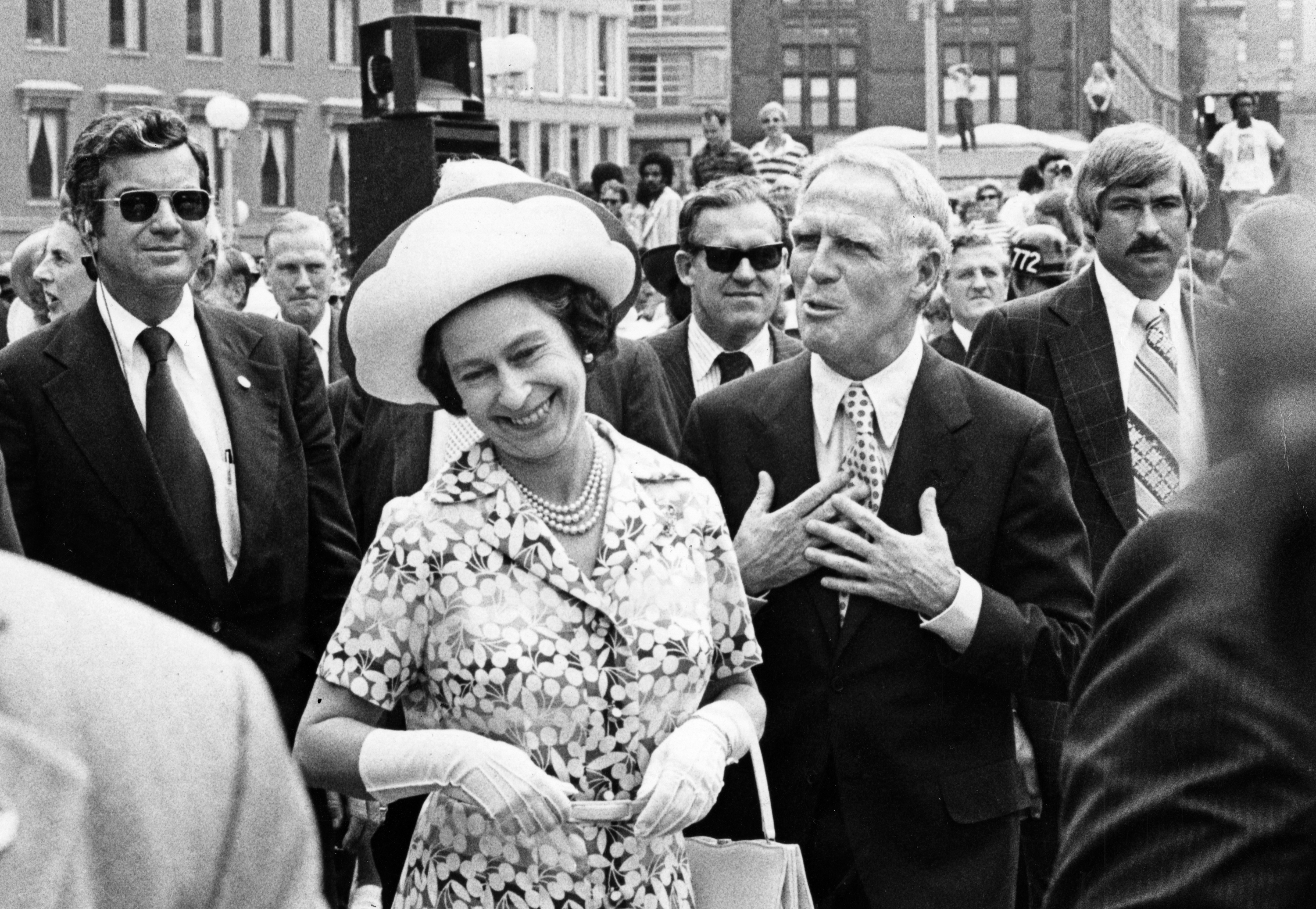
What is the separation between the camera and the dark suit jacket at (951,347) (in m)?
8.69

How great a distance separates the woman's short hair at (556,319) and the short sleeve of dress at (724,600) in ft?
1.05

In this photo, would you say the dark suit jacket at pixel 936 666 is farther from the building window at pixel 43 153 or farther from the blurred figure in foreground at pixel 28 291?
the building window at pixel 43 153

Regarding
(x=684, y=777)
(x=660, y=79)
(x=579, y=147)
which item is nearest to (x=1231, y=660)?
(x=684, y=777)

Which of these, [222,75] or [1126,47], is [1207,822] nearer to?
[222,75]

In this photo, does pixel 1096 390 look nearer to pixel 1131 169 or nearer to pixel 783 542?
pixel 1131 169

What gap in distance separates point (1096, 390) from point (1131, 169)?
75 centimetres

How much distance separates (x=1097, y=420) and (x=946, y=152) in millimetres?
50110

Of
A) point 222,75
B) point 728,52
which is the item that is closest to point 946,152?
point 222,75

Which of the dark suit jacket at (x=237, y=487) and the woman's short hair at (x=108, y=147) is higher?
the woman's short hair at (x=108, y=147)

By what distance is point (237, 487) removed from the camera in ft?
15.9

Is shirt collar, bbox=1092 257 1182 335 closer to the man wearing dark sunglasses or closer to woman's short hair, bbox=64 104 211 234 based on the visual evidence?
the man wearing dark sunglasses

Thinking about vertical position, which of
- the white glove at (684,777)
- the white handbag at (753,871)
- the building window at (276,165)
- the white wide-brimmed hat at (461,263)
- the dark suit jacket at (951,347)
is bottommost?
the white handbag at (753,871)

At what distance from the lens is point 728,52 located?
78125 millimetres

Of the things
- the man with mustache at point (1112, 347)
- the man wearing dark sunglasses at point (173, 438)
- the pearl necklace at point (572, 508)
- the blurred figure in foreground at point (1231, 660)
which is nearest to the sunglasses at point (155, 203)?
the man wearing dark sunglasses at point (173, 438)
